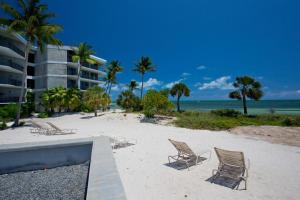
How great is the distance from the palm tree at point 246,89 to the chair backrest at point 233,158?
31906mm

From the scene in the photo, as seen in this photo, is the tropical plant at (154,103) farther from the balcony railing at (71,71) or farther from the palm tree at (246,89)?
the balcony railing at (71,71)

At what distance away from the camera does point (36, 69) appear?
39.2m

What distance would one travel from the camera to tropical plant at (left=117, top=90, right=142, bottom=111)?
1500 inches

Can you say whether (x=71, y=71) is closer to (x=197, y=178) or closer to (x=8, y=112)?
(x=8, y=112)

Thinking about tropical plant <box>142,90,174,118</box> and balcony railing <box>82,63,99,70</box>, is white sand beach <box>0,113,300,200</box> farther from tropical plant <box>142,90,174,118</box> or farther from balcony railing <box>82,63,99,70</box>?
balcony railing <box>82,63,99,70</box>

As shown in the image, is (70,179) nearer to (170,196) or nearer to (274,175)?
(170,196)

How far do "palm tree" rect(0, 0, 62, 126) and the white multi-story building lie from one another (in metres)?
11.6

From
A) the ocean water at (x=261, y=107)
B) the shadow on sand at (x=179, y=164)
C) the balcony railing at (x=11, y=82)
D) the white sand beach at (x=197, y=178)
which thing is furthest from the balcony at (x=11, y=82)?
the ocean water at (x=261, y=107)

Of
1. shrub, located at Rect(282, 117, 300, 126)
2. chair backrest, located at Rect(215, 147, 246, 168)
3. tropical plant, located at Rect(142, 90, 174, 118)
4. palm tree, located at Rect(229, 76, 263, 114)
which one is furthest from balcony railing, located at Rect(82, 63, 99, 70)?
chair backrest, located at Rect(215, 147, 246, 168)

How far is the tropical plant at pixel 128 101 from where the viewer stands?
38088mm

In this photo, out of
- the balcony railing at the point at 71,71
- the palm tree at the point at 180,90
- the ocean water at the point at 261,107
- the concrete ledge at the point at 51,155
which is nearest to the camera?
the concrete ledge at the point at 51,155

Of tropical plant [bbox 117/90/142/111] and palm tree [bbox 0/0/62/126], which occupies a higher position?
palm tree [bbox 0/0/62/126]

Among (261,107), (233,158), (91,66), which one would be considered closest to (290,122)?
(233,158)

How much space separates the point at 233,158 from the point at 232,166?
32 centimetres
